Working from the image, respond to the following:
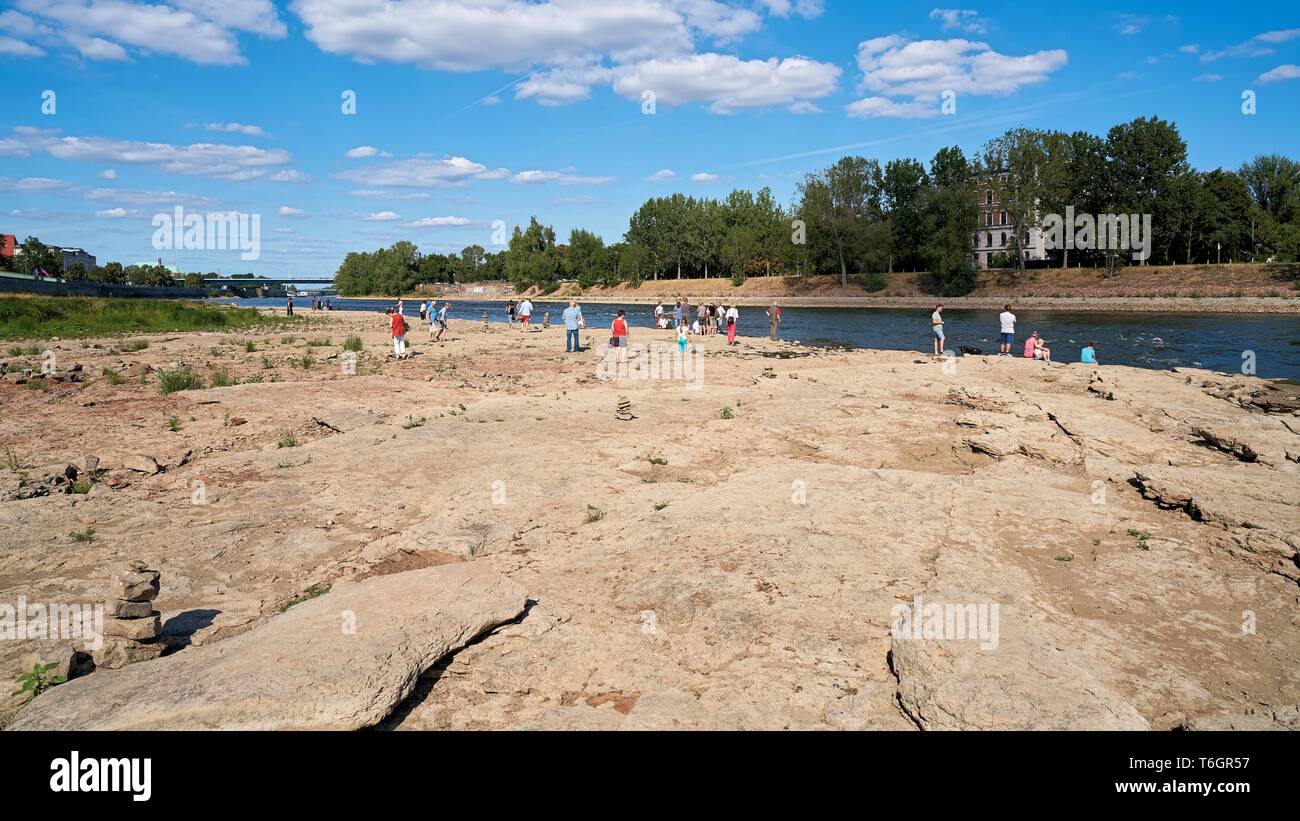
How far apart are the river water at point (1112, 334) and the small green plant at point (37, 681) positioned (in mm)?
30421

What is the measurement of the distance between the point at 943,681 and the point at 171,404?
58.9ft

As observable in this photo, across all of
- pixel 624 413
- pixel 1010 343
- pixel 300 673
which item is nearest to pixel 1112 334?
pixel 1010 343

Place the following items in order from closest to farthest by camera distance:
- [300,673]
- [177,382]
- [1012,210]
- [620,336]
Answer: [300,673], [177,382], [620,336], [1012,210]

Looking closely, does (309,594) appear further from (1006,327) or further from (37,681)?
(1006,327)

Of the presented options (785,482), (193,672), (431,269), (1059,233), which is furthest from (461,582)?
(431,269)

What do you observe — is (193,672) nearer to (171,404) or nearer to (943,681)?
(943,681)

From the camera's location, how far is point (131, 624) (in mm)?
5828

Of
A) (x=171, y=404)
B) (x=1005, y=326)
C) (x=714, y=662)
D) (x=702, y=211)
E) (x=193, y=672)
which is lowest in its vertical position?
(x=714, y=662)

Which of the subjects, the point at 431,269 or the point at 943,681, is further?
the point at 431,269

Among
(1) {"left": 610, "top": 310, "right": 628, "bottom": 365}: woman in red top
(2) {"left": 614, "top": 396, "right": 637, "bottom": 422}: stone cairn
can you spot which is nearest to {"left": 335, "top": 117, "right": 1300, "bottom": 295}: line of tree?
(1) {"left": 610, "top": 310, "right": 628, "bottom": 365}: woman in red top

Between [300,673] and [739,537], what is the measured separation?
15.3 ft

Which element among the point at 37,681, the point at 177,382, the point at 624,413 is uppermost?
the point at 177,382

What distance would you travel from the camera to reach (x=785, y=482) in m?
10.4

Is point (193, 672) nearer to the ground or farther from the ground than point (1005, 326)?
nearer to the ground
